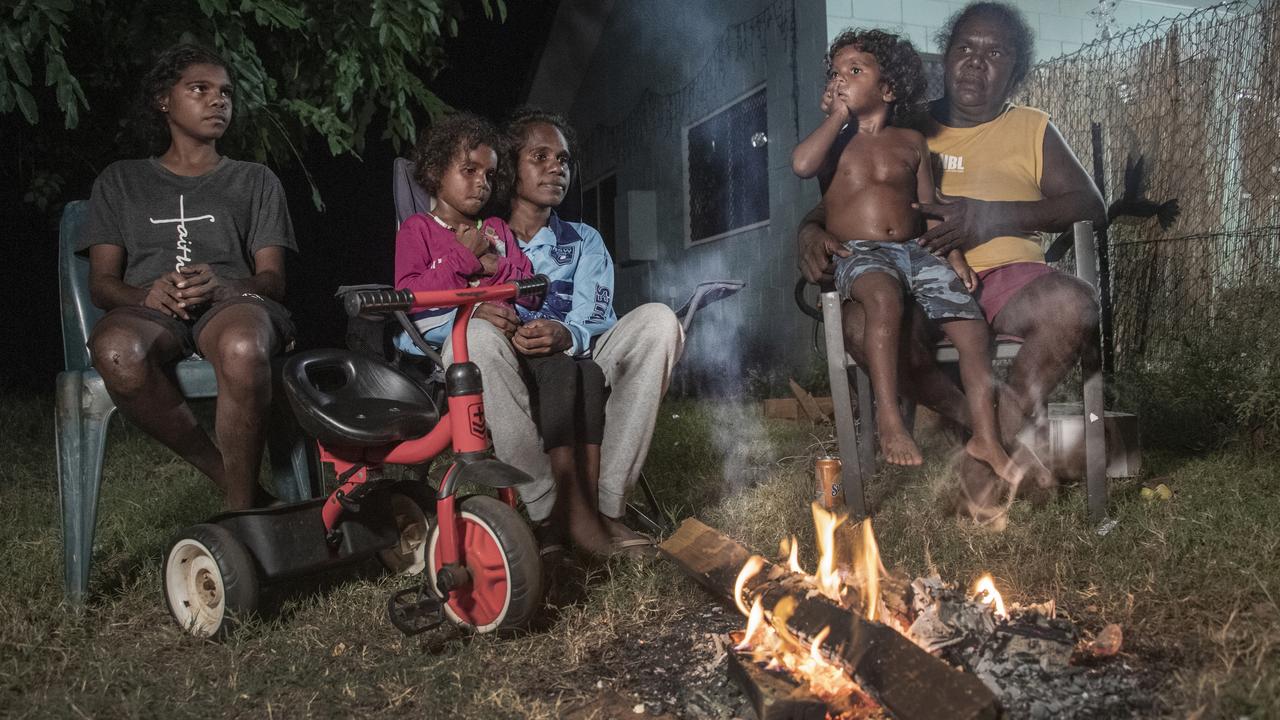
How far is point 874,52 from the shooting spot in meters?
3.25

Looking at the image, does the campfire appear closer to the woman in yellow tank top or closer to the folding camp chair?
the folding camp chair

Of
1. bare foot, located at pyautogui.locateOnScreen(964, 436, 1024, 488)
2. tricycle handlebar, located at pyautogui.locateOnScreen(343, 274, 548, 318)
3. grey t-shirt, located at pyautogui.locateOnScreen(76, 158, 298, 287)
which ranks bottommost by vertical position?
bare foot, located at pyautogui.locateOnScreen(964, 436, 1024, 488)

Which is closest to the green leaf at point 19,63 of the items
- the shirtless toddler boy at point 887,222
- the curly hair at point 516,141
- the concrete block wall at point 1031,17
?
the curly hair at point 516,141

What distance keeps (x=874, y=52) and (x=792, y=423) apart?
2581 mm

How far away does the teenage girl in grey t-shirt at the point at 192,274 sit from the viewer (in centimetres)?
257

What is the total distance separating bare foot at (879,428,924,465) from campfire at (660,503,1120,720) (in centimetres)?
67

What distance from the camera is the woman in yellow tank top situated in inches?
114

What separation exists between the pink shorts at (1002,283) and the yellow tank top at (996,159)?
0.10 metres

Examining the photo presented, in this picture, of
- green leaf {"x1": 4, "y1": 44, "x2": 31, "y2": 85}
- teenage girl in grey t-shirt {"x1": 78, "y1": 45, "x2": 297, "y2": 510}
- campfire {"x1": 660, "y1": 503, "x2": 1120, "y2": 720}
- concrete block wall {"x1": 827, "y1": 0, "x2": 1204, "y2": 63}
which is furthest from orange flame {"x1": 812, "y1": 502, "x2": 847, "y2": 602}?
concrete block wall {"x1": 827, "y1": 0, "x2": 1204, "y2": 63}

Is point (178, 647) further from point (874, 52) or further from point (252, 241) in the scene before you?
point (874, 52)

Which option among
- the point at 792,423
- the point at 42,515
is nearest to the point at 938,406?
the point at 792,423

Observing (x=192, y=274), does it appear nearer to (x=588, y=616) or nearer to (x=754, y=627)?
(x=588, y=616)

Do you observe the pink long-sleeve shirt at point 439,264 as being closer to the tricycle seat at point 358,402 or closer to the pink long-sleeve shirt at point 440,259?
the pink long-sleeve shirt at point 440,259

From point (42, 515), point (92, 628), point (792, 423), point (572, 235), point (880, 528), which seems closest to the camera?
point (92, 628)
